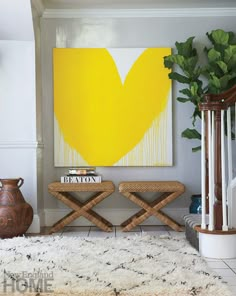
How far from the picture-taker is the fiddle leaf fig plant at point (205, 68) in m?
4.46

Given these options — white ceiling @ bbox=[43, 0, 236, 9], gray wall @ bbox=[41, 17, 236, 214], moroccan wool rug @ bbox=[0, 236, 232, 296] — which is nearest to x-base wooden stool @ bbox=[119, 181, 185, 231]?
gray wall @ bbox=[41, 17, 236, 214]

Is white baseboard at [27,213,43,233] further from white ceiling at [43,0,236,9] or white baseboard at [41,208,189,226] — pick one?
white ceiling at [43,0,236,9]

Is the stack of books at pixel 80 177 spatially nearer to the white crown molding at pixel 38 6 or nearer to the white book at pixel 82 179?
the white book at pixel 82 179

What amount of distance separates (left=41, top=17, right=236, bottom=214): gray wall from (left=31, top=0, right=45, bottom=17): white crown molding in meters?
0.14

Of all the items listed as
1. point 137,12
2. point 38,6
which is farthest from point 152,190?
point 38,6

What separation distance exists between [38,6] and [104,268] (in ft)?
9.81

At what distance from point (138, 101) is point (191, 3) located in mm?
1199

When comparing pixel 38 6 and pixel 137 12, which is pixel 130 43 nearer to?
pixel 137 12

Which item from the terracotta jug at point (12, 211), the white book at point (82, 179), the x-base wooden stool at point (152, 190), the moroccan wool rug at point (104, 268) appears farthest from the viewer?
the white book at point (82, 179)

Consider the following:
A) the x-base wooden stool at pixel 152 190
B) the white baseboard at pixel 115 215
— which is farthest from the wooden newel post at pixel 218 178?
the white baseboard at pixel 115 215

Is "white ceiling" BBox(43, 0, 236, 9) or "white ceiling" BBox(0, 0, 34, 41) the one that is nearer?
"white ceiling" BBox(0, 0, 34, 41)

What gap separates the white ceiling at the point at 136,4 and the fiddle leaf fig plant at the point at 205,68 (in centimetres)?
35

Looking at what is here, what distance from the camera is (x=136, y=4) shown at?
190 inches

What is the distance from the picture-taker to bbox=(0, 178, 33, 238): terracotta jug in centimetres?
406
